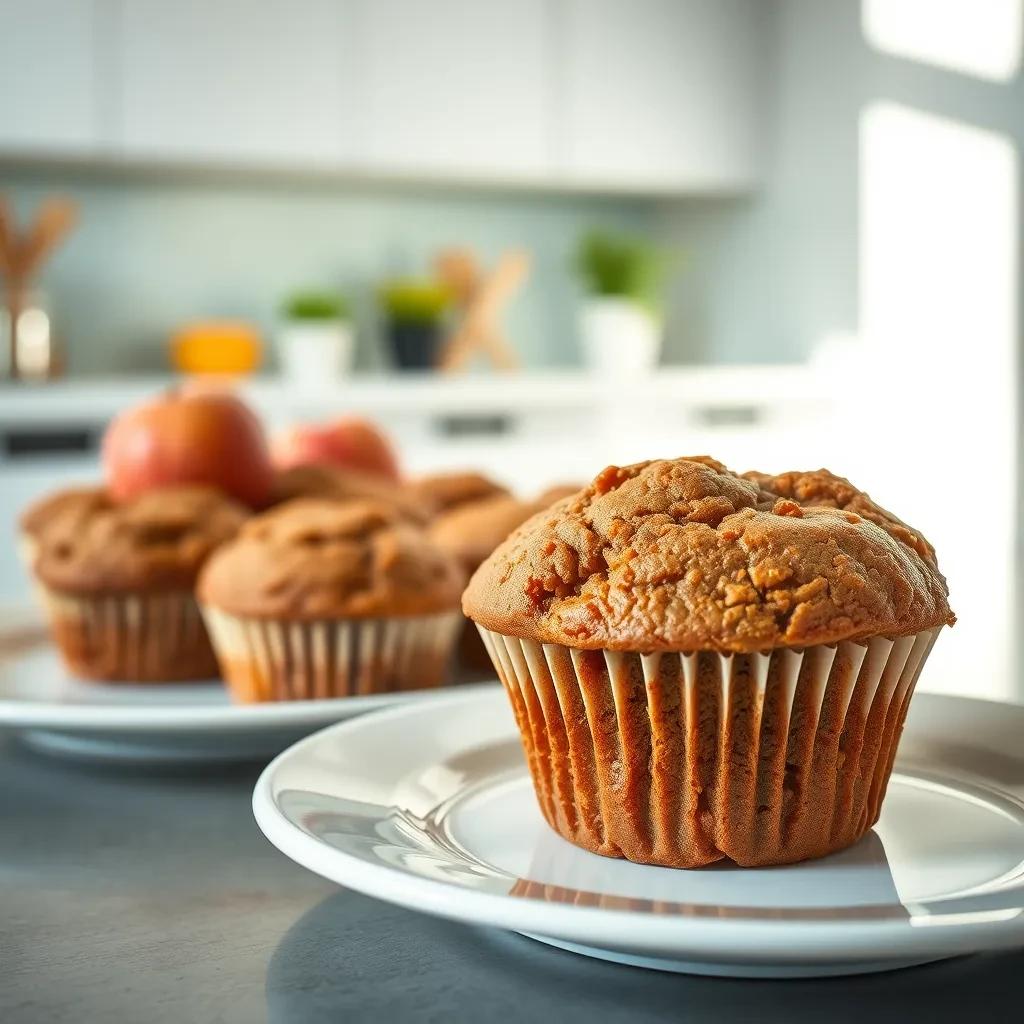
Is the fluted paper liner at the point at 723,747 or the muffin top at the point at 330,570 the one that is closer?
the fluted paper liner at the point at 723,747

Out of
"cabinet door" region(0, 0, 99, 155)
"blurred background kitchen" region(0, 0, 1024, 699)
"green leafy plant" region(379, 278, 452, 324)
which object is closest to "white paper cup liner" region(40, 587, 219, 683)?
"blurred background kitchen" region(0, 0, 1024, 699)

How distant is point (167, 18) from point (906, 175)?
8.26ft

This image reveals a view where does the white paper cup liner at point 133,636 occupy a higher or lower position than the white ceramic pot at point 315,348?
lower

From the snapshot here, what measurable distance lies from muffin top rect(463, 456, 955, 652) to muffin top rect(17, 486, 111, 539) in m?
0.73

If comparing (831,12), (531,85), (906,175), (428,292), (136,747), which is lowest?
(136,747)

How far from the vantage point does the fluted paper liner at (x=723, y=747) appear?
726 mm

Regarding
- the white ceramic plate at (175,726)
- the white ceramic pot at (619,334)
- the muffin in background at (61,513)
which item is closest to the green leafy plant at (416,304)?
the white ceramic pot at (619,334)

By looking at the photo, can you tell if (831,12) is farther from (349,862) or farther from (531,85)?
(349,862)

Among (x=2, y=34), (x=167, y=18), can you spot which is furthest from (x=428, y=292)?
(x=2, y=34)

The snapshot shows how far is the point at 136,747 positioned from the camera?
1011mm

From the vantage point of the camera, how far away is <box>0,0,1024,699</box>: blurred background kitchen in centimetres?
410

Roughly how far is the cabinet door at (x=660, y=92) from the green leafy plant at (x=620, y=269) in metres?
0.26

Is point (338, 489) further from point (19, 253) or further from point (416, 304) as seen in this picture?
point (416, 304)

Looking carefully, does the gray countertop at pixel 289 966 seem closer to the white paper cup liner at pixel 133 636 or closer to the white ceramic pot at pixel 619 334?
the white paper cup liner at pixel 133 636
